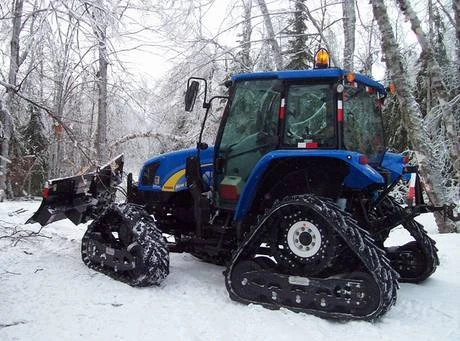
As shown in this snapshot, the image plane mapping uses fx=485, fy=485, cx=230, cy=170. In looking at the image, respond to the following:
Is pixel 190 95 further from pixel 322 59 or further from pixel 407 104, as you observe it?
pixel 407 104

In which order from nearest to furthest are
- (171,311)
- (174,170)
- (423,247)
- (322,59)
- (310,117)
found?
1. (171,311)
2. (310,117)
3. (322,59)
4. (423,247)
5. (174,170)

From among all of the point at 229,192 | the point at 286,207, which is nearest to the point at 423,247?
the point at 286,207

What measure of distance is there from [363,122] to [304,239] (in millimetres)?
1561

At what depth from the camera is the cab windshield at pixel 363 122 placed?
4883mm

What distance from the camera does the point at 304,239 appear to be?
4.51 m

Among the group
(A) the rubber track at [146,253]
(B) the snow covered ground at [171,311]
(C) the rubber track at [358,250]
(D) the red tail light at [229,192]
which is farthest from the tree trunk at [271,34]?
(C) the rubber track at [358,250]

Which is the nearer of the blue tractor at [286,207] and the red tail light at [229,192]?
the blue tractor at [286,207]

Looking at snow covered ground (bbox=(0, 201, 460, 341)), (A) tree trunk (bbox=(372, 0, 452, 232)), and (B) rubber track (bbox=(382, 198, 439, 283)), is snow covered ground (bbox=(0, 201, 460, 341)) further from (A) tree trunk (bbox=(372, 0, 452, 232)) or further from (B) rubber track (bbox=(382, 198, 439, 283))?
(A) tree trunk (bbox=(372, 0, 452, 232))

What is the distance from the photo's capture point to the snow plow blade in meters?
6.40

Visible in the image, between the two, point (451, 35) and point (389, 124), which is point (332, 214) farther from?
point (389, 124)

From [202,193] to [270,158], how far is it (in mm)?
1261

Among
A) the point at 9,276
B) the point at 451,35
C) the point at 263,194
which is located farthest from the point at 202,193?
the point at 451,35

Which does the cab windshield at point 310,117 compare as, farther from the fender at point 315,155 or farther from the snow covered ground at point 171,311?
the snow covered ground at point 171,311

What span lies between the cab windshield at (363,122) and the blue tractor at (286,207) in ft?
0.04
